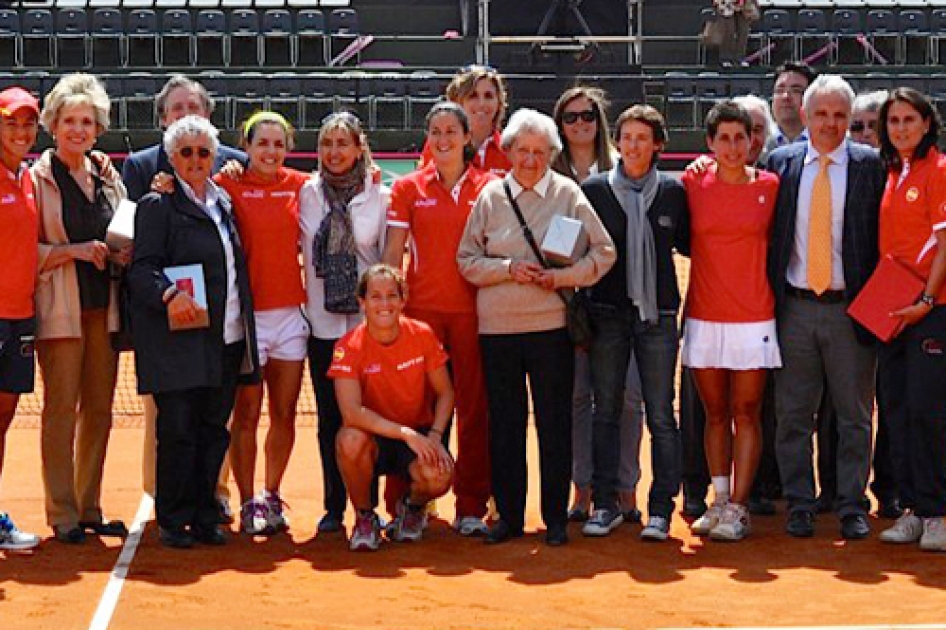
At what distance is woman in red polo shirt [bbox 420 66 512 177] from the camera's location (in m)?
8.70

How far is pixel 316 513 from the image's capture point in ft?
29.7

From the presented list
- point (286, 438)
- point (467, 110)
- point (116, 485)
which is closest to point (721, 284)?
point (467, 110)

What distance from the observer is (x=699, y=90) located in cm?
2238

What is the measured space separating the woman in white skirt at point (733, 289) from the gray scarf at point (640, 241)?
0.72 feet

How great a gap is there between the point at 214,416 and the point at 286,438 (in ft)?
1.61

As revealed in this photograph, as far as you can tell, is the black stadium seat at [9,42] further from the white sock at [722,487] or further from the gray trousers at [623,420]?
the white sock at [722,487]

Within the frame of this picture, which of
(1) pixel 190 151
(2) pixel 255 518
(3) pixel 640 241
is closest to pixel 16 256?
(1) pixel 190 151

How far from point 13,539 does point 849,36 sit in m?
18.5

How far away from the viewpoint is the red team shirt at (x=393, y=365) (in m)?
8.05

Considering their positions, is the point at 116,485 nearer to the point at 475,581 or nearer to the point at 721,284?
the point at 475,581

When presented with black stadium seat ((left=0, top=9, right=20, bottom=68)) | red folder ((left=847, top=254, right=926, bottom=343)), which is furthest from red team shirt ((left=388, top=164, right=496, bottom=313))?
black stadium seat ((left=0, top=9, right=20, bottom=68))

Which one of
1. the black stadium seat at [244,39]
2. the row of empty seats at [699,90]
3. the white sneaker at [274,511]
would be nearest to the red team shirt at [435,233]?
the white sneaker at [274,511]

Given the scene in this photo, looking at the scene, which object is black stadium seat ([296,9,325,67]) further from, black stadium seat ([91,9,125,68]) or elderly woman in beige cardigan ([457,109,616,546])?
elderly woman in beige cardigan ([457,109,616,546])

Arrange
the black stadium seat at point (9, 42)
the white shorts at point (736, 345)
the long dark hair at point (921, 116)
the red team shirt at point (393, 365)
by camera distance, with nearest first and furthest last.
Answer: the long dark hair at point (921, 116)
the red team shirt at point (393, 365)
the white shorts at point (736, 345)
the black stadium seat at point (9, 42)
